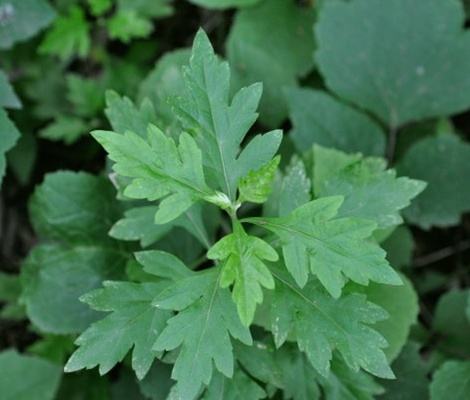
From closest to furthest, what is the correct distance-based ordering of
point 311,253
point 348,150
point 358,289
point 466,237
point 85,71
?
point 311,253, point 358,289, point 348,150, point 466,237, point 85,71

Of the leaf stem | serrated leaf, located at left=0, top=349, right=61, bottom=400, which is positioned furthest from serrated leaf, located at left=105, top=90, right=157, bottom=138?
the leaf stem

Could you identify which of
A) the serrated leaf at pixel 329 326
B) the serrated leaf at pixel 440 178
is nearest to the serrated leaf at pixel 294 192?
the serrated leaf at pixel 329 326

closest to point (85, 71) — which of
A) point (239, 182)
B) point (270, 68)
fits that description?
point (270, 68)

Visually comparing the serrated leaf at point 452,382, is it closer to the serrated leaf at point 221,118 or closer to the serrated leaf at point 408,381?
→ the serrated leaf at point 408,381

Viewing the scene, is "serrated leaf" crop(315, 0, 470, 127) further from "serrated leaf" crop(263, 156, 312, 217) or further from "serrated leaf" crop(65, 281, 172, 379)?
"serrated leaf" crop(65, 281, 172, 379)

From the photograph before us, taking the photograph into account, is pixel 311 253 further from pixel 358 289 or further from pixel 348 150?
pixel 348 150

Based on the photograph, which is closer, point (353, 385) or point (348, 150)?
point (353, 385)

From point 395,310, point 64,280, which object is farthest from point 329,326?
point 64,280
